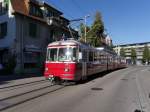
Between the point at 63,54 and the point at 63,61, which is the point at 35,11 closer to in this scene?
the point at 63,54

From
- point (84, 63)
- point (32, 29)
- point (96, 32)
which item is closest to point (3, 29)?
point (32, 29)

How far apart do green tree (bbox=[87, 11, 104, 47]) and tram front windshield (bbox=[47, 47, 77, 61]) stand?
34511 millimetres

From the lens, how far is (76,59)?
1791 centimetres

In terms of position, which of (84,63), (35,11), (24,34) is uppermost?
(35,11)

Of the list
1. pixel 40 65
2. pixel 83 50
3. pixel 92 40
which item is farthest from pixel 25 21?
pixel 92 40

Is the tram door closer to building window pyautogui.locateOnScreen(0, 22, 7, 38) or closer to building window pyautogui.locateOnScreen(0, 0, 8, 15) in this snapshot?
building window pyautogui.locateOnScreen(0, 22, 7, 38)

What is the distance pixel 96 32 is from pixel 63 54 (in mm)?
35846

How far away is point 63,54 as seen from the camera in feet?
59.3

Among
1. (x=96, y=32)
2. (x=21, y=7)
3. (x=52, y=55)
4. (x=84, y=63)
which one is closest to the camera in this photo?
(x=52, y=55)

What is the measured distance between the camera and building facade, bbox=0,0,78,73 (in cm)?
3225

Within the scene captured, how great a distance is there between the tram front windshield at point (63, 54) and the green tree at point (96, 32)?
34511mm

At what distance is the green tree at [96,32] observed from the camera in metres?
53.0

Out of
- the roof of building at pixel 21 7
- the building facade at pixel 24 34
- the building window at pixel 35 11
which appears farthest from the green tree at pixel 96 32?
the roof of building at pixel 21 7

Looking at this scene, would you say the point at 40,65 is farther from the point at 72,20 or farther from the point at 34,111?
the point at 34,111
